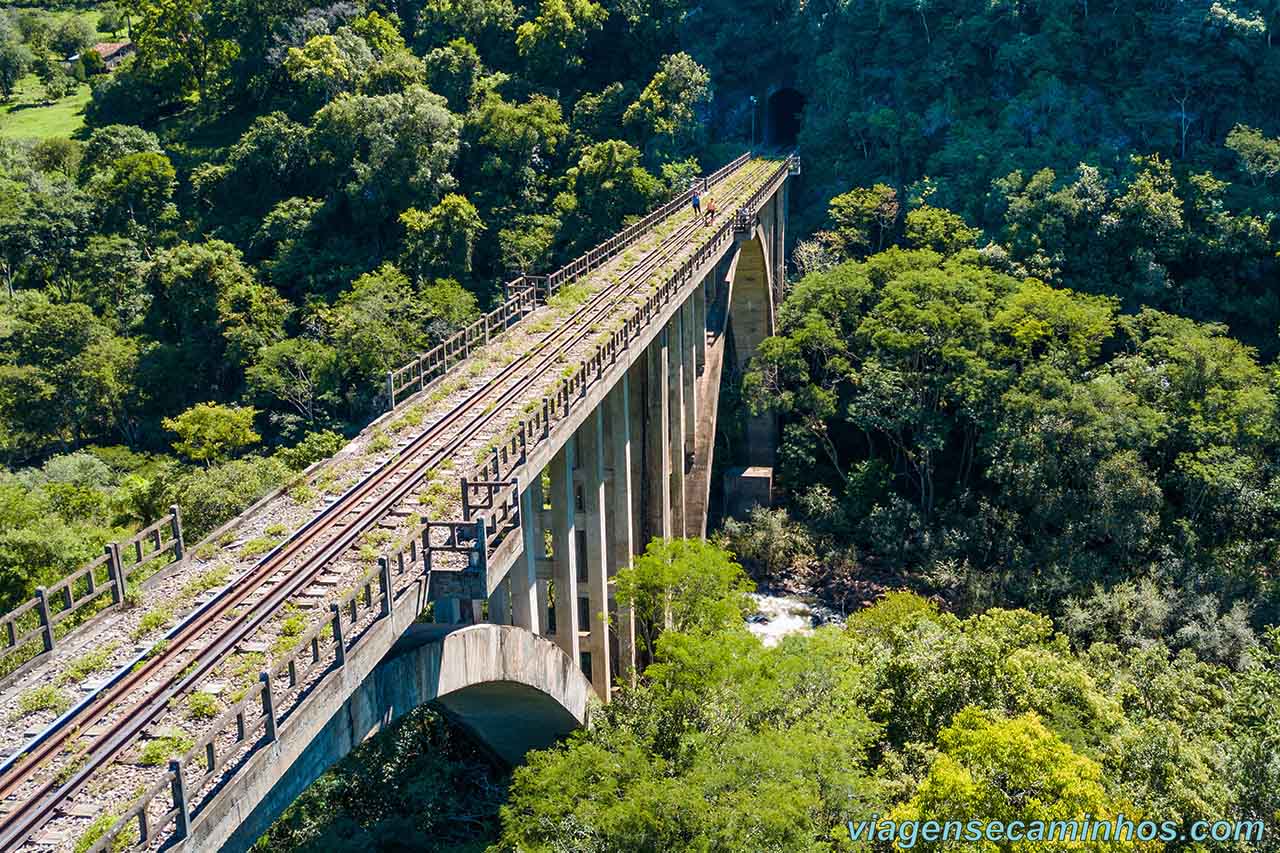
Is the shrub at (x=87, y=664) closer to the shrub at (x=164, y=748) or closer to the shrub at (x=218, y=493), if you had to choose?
the shrub at (x=164, y=748)

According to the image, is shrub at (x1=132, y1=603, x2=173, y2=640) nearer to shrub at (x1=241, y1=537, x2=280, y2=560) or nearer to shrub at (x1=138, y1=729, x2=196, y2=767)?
shrub at (x1=241, y1=537, x2=280, y2=560)

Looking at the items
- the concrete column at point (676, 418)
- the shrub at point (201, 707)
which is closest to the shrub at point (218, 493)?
the concrete column at point (676, 418)

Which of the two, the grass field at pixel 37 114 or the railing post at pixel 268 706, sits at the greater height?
the grass field at pixel 37 114

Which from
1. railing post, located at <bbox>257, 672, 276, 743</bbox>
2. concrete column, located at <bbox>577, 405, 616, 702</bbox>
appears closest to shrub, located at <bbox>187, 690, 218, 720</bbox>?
railing post, located at <bbox>257, 672, 276, 743</bbox>

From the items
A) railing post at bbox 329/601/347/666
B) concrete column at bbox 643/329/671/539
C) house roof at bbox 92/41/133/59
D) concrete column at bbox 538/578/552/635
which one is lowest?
concrete column at bbox 538/578/552/635

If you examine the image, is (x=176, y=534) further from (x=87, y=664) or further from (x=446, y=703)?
(x=446, y=703)

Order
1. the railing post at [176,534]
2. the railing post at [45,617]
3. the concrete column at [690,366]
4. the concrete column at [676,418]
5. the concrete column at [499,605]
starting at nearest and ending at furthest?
1. the railing post at [45,617]
2. the railing post at [176,534]
3. the concrete column at [499,605]
4. the concrete column at [676,418]
5. the concrete column at [690,366]

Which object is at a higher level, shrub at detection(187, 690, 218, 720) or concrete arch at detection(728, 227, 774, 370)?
shrub at detection(187, 690, 218, 720)
